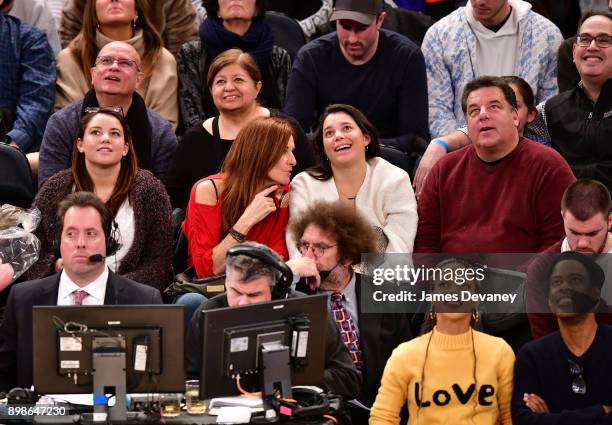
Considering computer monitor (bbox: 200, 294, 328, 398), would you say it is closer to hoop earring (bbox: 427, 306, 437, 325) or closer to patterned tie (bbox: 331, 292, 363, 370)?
hoop earring (bbox: 427, 306, 437, 325)

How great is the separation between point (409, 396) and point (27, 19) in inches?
157

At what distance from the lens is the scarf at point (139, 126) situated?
702 cm

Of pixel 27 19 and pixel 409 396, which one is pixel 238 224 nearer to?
pixel 409 396

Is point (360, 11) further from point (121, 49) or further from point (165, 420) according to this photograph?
point (165, 420)

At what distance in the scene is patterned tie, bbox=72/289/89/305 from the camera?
558 cm

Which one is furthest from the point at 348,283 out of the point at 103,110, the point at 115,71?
the point at 115,71

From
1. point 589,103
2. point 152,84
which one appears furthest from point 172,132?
point 589,103

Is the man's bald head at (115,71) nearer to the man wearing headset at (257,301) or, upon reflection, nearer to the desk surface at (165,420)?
the man wearing headset at (257,301)

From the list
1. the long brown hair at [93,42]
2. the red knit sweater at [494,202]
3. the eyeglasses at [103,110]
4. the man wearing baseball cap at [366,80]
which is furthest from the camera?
the long brown hair at [93,42]

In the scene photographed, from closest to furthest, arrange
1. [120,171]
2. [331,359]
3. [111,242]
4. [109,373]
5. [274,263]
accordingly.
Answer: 1. [109,373]
2. [274,263]
3. [331,359]
4. [111,242]
5. [120,171]

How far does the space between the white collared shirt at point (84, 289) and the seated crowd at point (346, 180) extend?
1cm

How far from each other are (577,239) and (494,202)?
2.41ft

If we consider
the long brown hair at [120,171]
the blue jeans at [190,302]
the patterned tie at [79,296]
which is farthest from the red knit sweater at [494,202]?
the patterned tie at [79,296]

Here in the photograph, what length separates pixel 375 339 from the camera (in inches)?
233
